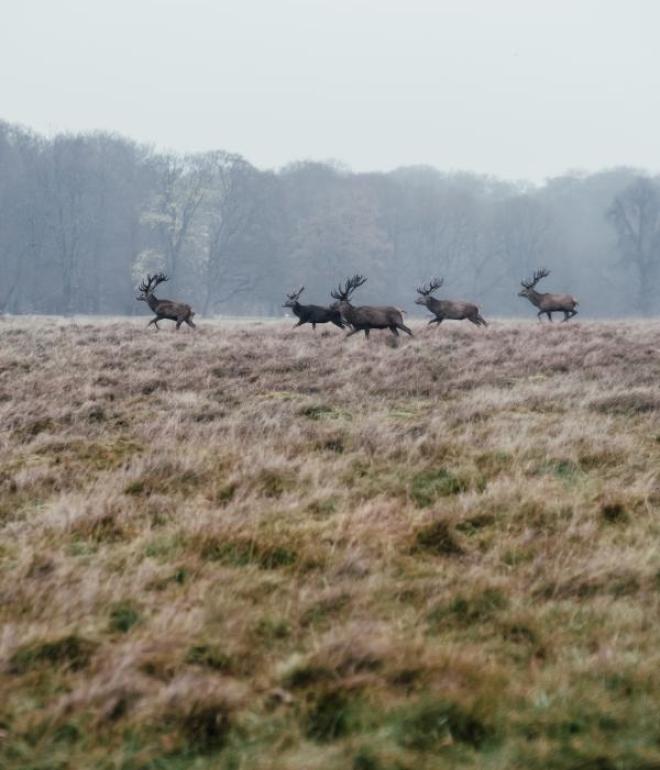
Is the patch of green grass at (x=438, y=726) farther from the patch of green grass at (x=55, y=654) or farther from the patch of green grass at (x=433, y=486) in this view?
the patch of green grass at (x=433, y=486)

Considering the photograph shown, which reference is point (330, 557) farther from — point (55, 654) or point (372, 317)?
point (372, 317)

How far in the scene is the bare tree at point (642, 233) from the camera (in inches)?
2076

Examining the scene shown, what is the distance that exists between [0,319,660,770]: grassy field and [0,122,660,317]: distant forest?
3883 cm

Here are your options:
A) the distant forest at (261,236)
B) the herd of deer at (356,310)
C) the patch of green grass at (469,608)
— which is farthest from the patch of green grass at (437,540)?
the distant forest at (261,236)

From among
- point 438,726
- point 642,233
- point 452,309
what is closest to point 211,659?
point 438,726

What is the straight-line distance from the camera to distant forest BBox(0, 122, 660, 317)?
47219 mm

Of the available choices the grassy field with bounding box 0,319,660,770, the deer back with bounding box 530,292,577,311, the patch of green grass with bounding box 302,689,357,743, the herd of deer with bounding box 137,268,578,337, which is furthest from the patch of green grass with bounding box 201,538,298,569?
the deer back with bounding box 530,292,577,311

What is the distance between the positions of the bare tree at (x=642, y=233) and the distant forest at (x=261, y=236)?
14 cm

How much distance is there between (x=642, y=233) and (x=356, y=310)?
44.4 metres

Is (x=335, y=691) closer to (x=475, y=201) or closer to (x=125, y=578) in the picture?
(x=125, y=578)

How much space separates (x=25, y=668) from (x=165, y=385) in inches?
312

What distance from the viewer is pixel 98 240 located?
4894 centimetres

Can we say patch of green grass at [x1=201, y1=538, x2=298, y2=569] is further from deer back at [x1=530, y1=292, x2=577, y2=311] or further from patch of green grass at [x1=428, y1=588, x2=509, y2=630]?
deer back at [x1=530, y1=292, x2=577, y2=311]

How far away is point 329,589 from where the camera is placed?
3812mm
